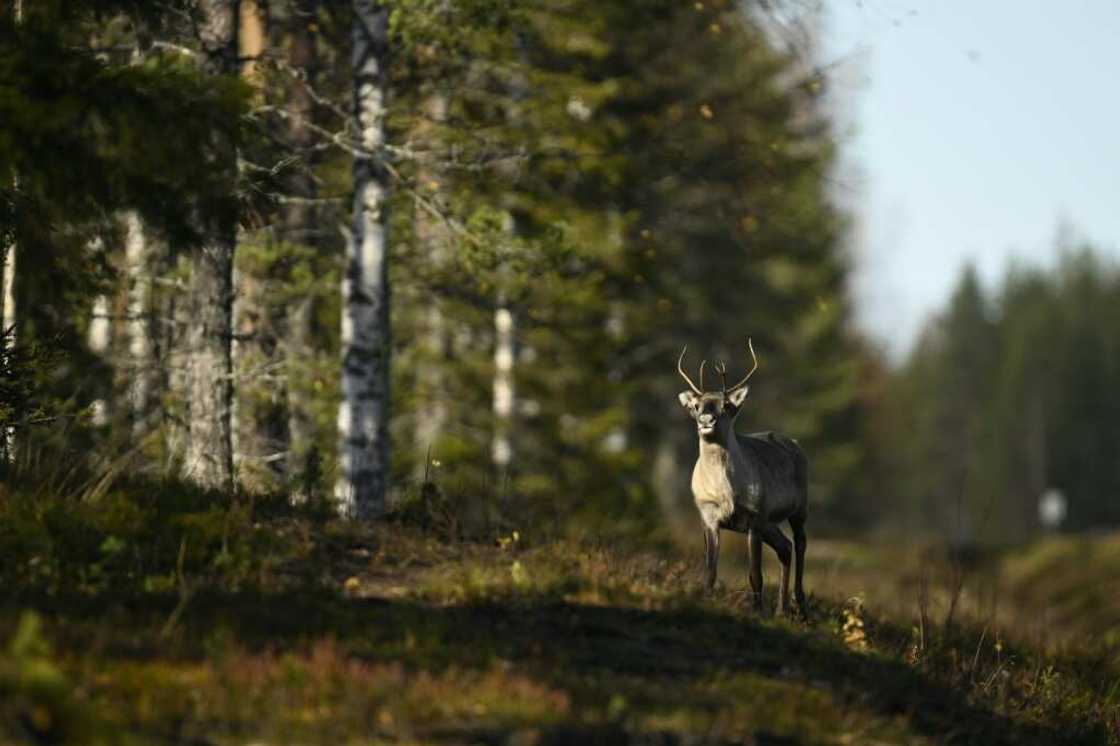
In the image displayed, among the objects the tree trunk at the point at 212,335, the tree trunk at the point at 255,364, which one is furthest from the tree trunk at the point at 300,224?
the tree trunk at the point at 212,335

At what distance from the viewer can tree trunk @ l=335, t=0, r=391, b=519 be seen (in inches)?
611

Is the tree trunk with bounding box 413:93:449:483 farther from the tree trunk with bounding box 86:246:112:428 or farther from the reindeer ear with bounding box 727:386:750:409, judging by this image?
the reindeer ear with bounding box 727:386:750:409

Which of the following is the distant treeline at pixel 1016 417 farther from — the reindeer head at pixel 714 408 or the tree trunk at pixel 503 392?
the reindeer head at pixel 714 408

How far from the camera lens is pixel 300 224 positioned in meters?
19.0

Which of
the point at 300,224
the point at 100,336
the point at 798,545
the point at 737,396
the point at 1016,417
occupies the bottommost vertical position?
the point at 798,545

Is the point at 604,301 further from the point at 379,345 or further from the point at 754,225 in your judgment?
the point at 379,345

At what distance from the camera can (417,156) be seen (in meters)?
15.6

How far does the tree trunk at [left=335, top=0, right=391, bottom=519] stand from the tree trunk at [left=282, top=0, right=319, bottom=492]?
585 mm

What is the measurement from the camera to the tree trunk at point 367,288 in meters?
15.5

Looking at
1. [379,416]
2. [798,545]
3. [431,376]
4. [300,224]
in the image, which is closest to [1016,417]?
[431,376]

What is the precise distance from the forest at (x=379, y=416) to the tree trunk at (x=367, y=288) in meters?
0.04

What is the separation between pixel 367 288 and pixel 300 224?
12.0 ft

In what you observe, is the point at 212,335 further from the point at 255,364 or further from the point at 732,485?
the point at 732,485

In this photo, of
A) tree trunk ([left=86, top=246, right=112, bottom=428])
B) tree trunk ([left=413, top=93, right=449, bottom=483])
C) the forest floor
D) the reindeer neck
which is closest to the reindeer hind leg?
the forest floor
